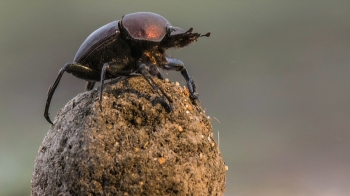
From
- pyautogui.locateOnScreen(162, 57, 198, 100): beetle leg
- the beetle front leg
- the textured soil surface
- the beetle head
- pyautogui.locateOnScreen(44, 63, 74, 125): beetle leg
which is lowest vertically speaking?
the textured soil surface

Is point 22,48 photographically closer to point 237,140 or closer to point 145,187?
point 237,140

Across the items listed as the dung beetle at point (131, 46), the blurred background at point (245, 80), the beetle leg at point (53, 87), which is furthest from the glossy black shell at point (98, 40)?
the blurred background at point (245, 80)

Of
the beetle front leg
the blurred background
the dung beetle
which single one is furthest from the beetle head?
the blurred background

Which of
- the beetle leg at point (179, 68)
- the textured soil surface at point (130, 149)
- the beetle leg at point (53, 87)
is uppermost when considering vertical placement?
the beetle leg at point (179, 68)

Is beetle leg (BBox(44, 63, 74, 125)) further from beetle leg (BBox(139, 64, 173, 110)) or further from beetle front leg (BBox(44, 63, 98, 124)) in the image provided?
beetle leg (BBox(139, 64, 173, 110))

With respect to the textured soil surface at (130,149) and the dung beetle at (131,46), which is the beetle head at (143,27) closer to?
the dung beetle at (131,46)
